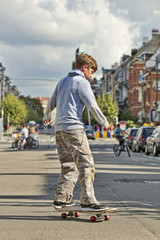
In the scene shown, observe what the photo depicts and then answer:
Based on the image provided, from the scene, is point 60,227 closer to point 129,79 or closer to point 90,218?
point 90,218

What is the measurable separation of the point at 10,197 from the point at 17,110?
83977mm

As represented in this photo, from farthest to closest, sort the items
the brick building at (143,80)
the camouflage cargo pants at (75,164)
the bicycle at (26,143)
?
the brick building at (143,80), the bicycle at (26,143), the camouflage cargo pants at (75,164)

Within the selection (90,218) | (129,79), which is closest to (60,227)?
Result: (90,218)

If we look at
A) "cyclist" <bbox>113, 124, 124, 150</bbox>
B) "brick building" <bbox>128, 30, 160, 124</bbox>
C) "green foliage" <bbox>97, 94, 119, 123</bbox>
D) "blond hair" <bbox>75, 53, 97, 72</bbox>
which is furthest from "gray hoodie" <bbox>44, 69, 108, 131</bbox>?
"green foliage" <bbox>97, 94, 119, 123</bbox>

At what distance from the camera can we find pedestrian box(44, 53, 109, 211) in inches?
219

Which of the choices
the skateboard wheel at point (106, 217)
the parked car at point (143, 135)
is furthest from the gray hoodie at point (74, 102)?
the parked car at point (143, 135)

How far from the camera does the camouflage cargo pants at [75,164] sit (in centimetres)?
555

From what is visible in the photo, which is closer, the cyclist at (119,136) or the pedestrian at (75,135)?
the pedestrian at (75,135)

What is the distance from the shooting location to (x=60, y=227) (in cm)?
512

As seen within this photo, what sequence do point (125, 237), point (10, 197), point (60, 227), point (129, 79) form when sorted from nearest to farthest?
point (125, 237) < point (60, 227) < point (10, 197) < point (129, 79)

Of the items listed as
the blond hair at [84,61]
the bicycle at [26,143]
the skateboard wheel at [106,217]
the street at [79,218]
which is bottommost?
the bicycle at [26,143]

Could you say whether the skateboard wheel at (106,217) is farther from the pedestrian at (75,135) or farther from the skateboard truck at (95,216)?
the pedestrian at (75,135)

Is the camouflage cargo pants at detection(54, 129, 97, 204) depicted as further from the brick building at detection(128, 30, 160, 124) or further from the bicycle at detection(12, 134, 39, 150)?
the brick building at detection(128, 30, 160, 124)

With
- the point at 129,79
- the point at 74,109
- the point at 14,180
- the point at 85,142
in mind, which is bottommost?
the point at 14,180
